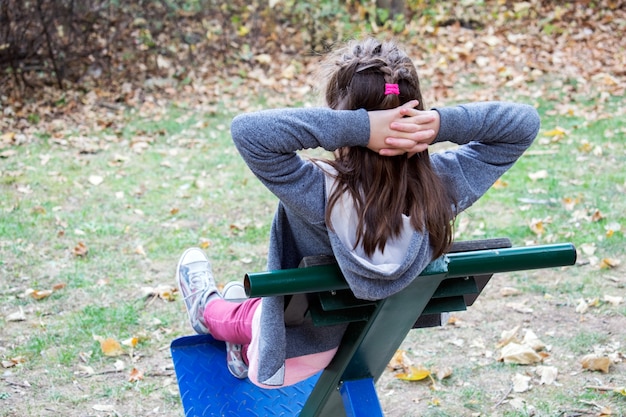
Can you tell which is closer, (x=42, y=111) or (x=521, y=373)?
(x=521, y=373)

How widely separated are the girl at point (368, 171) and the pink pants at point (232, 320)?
0.29m

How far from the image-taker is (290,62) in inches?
339

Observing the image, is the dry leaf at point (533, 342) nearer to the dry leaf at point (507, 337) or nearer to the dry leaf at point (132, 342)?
the dry leaf at point (507, 337)

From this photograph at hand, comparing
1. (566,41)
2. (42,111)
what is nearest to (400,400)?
(42,111)

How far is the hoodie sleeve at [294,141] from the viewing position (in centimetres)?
180

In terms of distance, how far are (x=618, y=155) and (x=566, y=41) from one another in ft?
10.7

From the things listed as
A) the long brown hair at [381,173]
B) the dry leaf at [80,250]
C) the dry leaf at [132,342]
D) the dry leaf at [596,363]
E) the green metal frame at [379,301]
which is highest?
the long brown hair at [381,173]

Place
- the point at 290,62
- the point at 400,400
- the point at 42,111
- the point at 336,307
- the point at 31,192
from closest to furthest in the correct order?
the point at 336,307
the point at 400,400
the point at 31,192
the point at 42,111
the point at 290,62

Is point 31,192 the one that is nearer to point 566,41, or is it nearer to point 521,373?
point 521,373

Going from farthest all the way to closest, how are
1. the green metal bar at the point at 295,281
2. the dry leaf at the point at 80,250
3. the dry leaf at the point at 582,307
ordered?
the dry leaf at the point at 80,250 < the dry leaf at the point at 582,307 < the green metal bar at the point at 295,281

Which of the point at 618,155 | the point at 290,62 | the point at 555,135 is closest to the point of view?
the point at 618,155

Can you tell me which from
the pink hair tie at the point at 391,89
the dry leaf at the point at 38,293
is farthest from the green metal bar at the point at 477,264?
the dry leaf at the point at 38,293

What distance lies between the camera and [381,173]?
6.45 feet

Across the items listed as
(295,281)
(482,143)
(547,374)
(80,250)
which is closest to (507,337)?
(547,374)
